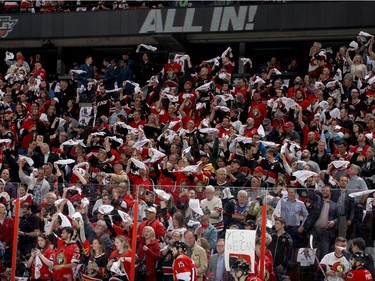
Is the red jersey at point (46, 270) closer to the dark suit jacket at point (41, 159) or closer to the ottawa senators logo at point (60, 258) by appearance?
the ottawa senators logo at point (60, 258)

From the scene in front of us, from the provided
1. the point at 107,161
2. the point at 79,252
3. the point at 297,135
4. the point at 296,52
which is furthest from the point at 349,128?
the point at 296,52

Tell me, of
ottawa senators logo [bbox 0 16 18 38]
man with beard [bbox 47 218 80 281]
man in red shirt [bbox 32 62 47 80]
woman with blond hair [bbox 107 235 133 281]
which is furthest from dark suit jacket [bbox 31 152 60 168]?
ottawa senators logo [bbox 0 16 18 38]

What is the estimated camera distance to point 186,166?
59.2ft

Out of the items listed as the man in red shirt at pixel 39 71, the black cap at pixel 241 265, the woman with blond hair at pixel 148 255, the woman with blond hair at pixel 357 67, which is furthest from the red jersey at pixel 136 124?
the black cap at pixel 241 265

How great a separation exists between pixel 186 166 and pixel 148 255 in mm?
3337

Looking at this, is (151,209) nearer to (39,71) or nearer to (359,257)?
(359,257)

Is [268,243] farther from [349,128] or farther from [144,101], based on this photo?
[144,101]

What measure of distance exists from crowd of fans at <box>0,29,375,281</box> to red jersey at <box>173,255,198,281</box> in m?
0.04

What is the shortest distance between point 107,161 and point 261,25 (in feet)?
22.3

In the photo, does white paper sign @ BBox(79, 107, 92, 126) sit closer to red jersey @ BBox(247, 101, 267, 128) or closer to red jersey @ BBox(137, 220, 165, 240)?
red jersey @ BBox(247, 101, 267, 128)

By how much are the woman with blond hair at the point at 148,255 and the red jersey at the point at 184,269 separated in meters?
0.62

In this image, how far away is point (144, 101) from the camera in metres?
23.0

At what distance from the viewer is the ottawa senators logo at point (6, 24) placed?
90.4 feet

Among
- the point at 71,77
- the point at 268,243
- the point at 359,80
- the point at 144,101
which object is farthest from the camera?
the point at 71,77
